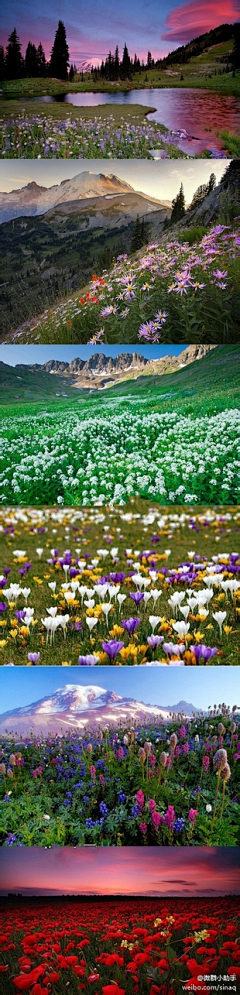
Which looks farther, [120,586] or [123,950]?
[120,586]

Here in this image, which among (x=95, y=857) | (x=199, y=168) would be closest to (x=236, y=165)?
(x=199, y=168)

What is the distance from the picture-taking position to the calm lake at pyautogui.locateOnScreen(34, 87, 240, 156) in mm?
3453

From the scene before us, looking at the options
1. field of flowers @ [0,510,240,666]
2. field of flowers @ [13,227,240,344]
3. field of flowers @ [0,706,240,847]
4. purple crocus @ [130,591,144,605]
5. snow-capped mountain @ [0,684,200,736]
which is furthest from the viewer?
field of flowers @ [13,227,240,344]

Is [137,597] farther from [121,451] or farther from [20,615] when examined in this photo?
[121,451]

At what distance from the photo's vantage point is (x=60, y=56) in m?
3.46

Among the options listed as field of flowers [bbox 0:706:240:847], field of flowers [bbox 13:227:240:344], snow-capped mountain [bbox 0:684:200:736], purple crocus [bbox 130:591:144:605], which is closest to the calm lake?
field of flowers [bbox 13:227:240:344]

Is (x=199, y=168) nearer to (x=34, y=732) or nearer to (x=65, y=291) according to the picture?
(x=65, y=291)

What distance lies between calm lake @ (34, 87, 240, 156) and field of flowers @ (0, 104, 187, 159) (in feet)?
0.20

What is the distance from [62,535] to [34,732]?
38.5 inches

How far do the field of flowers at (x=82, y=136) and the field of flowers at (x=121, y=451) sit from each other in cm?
110

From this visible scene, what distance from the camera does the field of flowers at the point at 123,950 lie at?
7.14 feet

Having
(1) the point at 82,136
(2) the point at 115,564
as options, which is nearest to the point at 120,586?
(2) the point at 115,564

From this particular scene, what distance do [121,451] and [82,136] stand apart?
1.44m

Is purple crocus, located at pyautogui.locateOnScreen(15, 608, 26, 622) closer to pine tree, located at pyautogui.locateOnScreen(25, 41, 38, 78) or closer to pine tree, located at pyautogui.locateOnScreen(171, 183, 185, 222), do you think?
pine tree, located at pyautogui.locateOnScreen(171, 183, 185, 222)
